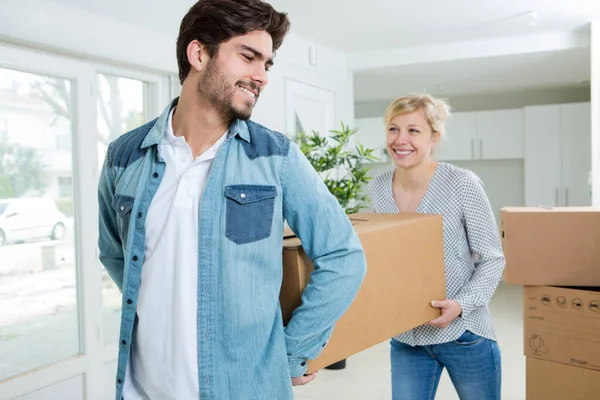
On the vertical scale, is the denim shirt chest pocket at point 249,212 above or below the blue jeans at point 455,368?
above

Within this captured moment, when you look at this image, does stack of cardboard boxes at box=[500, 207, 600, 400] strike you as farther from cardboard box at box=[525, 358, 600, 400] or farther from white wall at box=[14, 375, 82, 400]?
white wall at box=[14, 375, 82, 400]

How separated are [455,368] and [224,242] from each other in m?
0.94

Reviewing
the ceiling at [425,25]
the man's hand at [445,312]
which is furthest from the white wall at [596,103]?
the man's hand at [445,312]

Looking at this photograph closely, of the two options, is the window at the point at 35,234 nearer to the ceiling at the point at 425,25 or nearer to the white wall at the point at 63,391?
the white wall at the point at 63,391

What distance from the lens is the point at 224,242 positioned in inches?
42.6

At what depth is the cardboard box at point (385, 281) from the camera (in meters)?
1.19

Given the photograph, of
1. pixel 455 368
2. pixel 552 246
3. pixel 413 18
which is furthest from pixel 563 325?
pixel 413 18

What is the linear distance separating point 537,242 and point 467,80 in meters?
5.24

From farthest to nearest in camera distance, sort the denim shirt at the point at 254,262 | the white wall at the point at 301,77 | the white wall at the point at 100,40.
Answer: the white wall at the point at 301,77, the white wall at the point at 100,40, the denim shirt at the point at 254,262

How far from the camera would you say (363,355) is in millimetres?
4359

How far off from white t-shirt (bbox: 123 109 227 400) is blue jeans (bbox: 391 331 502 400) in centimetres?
87

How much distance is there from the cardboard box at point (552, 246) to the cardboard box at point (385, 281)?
37 cm

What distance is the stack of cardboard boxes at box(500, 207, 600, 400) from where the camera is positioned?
5.57 ft

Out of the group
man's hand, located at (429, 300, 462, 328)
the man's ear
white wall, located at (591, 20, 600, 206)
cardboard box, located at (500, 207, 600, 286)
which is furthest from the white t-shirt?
white wall, located at (591, 20, 600, 206)
